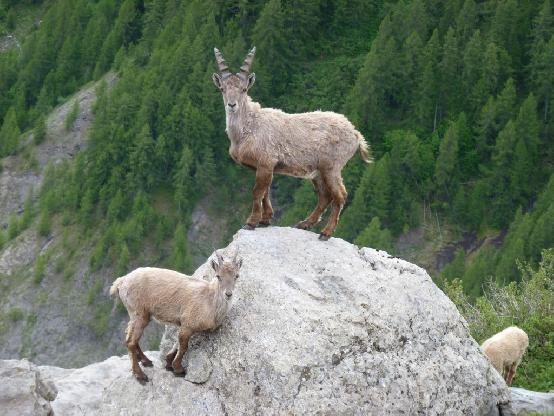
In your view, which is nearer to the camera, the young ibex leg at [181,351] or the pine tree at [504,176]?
the young ibex leg at [181,351]

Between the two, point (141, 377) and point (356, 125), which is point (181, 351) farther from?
point (356, 125)

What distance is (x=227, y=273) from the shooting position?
1675 centimetres

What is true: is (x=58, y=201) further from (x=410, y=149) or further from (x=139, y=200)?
(x=410, y=149)

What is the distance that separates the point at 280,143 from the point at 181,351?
14.4ft

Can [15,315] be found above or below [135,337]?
below

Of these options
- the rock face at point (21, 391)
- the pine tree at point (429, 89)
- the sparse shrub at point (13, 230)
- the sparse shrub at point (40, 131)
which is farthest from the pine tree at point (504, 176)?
the rock face at point (21, 391)

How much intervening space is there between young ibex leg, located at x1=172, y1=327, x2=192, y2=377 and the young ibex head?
0.97 meters

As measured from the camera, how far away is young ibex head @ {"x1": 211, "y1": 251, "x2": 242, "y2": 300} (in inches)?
659

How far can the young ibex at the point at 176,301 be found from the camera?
16906 mm

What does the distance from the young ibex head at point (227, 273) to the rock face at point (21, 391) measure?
5.10 meters

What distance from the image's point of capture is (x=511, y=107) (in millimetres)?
83438

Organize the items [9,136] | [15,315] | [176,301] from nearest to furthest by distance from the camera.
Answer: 1. [176,301]
2. [15,315]
3. [9,136]

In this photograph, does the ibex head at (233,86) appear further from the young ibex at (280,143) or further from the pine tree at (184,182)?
the pine tree at (184,182)

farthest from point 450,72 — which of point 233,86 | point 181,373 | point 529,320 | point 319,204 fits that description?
point 181,373
